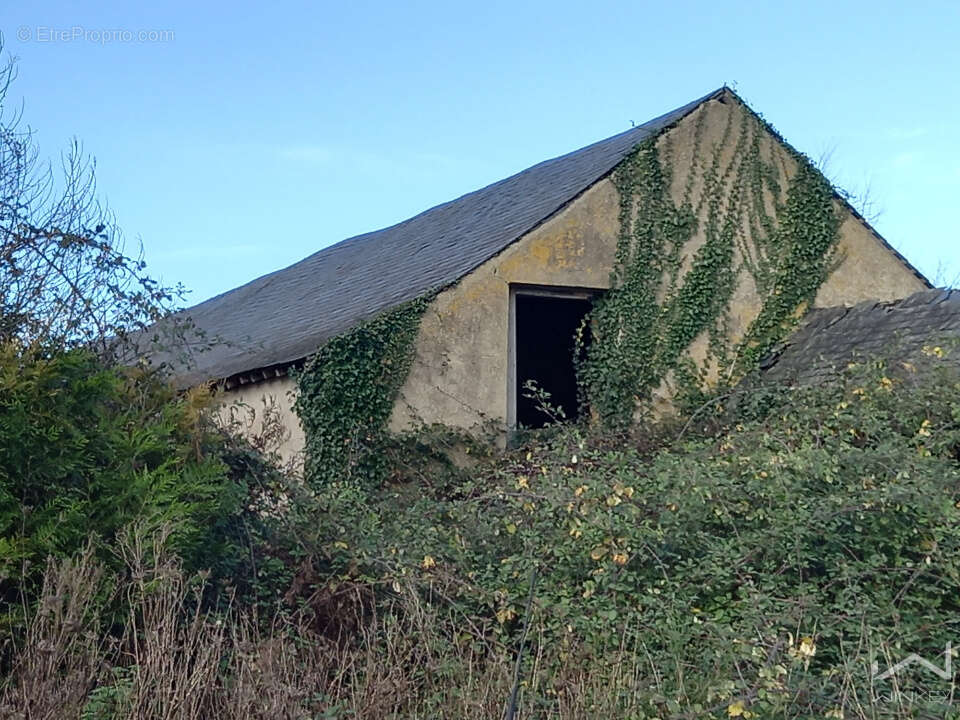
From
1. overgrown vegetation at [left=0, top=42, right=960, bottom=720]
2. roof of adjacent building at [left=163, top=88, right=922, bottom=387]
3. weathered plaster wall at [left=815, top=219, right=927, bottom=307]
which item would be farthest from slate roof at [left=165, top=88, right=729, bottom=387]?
overgrown vegetation at [left=0, top=42, right=960, bottom=720]

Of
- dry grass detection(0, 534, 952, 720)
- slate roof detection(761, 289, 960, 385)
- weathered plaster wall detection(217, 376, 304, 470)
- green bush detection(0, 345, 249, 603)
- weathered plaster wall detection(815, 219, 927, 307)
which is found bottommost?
dry grass detection(0, 534, 952, 720)

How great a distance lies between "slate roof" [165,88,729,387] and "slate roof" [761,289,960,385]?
3.09m

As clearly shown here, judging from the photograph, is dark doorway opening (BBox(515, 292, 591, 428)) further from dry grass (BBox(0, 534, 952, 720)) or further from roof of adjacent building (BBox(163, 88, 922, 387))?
→ dry grass (BBox(0, 534, 952, 720))

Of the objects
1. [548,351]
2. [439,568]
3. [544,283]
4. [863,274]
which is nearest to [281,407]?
[544,283]

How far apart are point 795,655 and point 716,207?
8.98 m

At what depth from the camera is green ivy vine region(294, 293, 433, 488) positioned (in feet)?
37.6

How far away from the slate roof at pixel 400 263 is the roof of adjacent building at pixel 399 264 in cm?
3

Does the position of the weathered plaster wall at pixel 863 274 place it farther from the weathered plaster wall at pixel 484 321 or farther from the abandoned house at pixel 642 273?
the weathered plaster wall at pixel 484 321

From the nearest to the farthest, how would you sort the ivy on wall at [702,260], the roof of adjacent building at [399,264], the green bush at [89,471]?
the green bush at [89,471] < the roof of adjacent building at [399,264] < the ivy on wall at [702,260]

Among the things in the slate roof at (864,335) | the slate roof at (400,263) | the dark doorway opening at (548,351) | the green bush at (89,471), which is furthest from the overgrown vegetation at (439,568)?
the dark doorway opening at (548,351)

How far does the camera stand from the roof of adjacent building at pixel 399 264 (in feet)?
41.1

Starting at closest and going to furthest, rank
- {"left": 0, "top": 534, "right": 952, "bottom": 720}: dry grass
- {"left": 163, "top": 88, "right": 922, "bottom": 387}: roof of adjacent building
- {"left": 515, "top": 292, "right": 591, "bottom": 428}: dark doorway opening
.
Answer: {"left": 0, "top": 534, "right": 952, "bottom": 720}: dry grass, {"left": 163, "top": 88, "right": 922, "bottom": 387}: roof of adjacent building, {"left": 515, "top": 292, "right": 591, "bottom": 428}: dark doorway opening

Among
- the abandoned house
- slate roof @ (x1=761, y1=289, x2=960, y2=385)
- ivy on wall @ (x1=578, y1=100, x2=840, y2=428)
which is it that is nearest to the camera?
slate roof @ (x1=761, y1=289, x2=960, y2=385)

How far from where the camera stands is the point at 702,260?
1348cm
